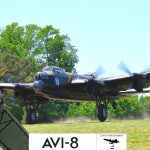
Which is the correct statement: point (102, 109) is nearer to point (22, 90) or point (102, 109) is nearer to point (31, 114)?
point (31, 114)

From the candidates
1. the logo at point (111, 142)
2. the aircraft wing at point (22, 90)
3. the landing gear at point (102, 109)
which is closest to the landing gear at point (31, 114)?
the aircraft wing at point (22, 90)

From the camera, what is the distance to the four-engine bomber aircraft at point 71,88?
139 feet

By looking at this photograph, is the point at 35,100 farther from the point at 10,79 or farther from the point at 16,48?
the point at 16,48

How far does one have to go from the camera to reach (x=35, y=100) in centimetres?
4581

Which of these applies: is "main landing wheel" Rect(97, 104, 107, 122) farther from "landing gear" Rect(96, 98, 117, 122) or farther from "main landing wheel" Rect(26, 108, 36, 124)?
"main landing wheel" Rect(26, 108, 36, 124)

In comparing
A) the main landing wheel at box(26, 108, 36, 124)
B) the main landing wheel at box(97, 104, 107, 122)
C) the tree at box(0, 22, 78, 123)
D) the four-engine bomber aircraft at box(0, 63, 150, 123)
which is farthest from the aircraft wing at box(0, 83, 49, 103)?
the tree at box(0, 22, 78, 123)

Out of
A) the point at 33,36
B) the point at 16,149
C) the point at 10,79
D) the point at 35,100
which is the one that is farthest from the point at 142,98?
the point at 16,149

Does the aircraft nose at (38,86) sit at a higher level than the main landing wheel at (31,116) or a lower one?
higher

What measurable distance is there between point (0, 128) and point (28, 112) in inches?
1294

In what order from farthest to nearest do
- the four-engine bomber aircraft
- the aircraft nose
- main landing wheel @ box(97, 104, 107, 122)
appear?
the four-engine bomber aircraft, main landing wheel @ box(97, 104, 107, 122), the aircraft nose

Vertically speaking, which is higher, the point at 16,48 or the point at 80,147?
the point at 16,48

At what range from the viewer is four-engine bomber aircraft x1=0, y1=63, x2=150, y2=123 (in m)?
42.5

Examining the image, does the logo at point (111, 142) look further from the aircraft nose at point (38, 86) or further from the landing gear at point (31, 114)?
the landing gear at point (31, 114)

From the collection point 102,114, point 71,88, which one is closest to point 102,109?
point 102,114
